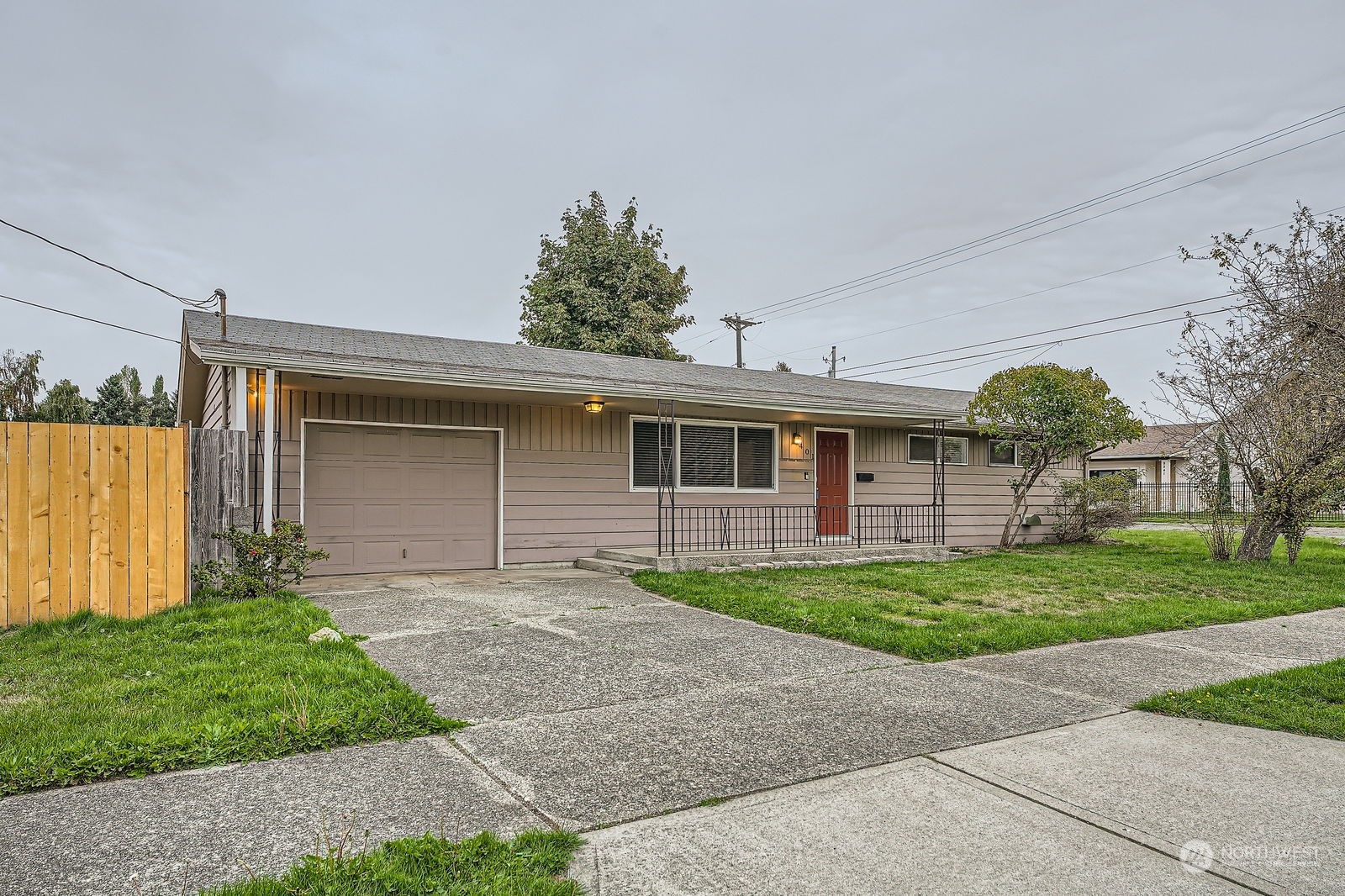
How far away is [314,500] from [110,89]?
9.98 m

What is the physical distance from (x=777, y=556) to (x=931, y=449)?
530 cm

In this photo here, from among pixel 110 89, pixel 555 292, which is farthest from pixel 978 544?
pixel 110 89

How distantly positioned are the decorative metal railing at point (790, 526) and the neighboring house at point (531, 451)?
4 cm

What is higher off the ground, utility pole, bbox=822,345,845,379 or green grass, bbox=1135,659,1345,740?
utility pole, bbox=822,345,845,379

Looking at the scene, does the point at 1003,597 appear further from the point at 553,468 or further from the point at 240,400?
the point at 240,400

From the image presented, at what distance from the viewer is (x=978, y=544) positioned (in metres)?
14.2

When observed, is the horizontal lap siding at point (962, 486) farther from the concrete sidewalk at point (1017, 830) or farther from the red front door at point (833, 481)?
the concrete sidewalk at point (1017, 830)

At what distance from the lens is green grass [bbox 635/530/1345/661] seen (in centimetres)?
589

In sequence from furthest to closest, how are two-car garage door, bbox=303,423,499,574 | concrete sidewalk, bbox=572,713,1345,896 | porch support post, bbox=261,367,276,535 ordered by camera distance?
1. two-car garage door, bbox=303,423,499,574
2. porch support post, bbox=261,367,276,535
3. concrete sidewalk, bbox=572,713,1345,896

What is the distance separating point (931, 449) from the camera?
13812mm

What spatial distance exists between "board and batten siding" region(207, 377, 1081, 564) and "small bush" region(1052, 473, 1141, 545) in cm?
597

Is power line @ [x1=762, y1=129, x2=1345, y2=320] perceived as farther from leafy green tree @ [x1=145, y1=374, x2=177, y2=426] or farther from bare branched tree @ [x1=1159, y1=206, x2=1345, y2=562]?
leafy green tree @ [x1=145, y1=374, x2=177, y2=426]

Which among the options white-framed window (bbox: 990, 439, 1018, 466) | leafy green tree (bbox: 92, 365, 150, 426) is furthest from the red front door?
leafy green tree (bbox: 92, 365, 150, 426)

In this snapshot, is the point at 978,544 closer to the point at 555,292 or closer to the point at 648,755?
the point at 648,755
